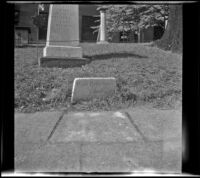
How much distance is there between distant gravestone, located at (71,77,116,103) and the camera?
19.8 feet

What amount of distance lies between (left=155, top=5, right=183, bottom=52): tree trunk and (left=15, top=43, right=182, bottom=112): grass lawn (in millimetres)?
925

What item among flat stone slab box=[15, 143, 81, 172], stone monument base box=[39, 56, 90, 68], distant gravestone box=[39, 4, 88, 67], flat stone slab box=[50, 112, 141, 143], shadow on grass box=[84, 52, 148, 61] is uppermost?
distant gravestone box=[39, 4, 88, 67]

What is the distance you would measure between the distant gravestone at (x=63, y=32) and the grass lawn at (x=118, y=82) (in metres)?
0.70

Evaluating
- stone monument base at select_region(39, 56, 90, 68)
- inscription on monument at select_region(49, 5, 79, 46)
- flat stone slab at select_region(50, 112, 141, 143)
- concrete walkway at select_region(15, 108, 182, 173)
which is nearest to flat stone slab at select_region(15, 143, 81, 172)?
concrete walkway at select_region(15, 108, 182, 173)

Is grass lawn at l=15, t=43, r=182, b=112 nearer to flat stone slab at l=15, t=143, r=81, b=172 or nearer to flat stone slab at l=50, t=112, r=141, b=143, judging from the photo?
flat stone slab at l=50, t=112, r=141, b=143

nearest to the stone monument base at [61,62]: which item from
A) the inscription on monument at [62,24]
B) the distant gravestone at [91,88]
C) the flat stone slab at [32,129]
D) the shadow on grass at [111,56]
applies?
the inscription on monument at [62,24]

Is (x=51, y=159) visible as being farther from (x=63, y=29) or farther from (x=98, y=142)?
(x=63, y=29)

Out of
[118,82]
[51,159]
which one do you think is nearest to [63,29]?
[118,82]

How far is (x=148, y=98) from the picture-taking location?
623 centimetres

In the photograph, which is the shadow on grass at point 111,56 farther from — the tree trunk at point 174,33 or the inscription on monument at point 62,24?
the tree trunk at point 174,33

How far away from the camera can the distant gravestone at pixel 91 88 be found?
238 inches

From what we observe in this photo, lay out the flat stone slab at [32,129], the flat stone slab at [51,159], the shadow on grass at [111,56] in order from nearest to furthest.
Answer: the flat stone slab at [51,159] < the flat stone slab at [32,129] < the shadow on grass at [111,56]

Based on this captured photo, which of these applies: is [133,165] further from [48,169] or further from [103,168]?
[48,169]
